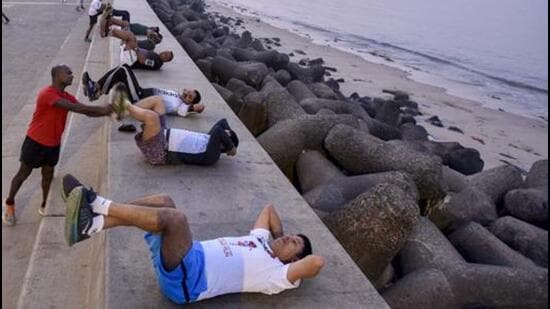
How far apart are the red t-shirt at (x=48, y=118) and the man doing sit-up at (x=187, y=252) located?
198 centimetres

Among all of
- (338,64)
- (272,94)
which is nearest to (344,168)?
(272,94)

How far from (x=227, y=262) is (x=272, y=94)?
5340 mm

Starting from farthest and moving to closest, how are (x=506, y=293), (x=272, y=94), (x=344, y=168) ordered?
1. (x=272, y=94)
2. (x=344, y=168)
3. (x=506, y=293)

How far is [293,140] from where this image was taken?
712cm

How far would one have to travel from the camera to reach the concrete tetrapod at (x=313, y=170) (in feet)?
21.8

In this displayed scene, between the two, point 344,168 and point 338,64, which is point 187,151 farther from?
point 338,64

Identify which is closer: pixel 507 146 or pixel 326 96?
pixel 326 96

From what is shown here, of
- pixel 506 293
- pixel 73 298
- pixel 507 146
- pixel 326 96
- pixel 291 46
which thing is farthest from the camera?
pixel 291 46

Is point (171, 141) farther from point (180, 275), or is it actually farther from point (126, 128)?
point (180, 275)

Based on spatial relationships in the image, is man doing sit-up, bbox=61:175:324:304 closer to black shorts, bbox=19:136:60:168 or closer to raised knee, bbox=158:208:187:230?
raised knee, bbox=158:208:187:230

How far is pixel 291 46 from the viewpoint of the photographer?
28062mm

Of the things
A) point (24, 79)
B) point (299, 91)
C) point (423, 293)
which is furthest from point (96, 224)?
point (24, 79)

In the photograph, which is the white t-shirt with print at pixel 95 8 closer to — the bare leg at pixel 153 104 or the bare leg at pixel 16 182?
the bare leg at pixel 153 104

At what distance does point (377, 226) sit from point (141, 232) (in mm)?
2114
